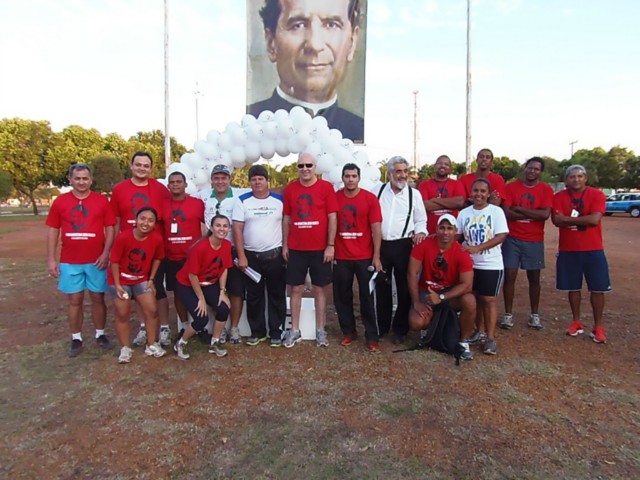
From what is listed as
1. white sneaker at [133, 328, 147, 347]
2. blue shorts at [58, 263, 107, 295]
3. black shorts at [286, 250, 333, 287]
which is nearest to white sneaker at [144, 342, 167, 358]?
white sneaker at [133, 328, 147, 347]

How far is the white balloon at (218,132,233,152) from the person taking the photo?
7.06m

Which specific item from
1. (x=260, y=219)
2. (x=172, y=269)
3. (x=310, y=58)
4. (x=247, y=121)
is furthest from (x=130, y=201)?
(x=310, y=58)

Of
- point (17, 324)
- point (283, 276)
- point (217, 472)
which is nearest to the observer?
point (217, 472)

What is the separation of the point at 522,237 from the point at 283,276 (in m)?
2.90

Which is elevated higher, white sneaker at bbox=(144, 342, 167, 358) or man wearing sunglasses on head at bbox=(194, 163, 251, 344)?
man wearing sunglasses on head at bbox=(194, 163, 251, 344)

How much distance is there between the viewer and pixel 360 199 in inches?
175

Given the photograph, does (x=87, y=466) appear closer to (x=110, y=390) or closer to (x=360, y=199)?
(x=110, y=390)

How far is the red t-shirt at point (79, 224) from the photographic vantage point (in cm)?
429

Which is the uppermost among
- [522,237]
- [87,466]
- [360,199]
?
[360,199]

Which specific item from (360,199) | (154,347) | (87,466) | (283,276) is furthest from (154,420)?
(360,199)

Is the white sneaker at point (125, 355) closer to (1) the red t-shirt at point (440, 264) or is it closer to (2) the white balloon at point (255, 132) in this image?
(1) the red t-shirt at point (440, 264)

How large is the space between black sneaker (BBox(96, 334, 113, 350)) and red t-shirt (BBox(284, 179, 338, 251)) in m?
2.30

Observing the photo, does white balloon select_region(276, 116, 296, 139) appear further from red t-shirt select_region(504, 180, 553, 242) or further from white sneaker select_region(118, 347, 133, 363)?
white sneaker select_region(118, 347, 133, 363)

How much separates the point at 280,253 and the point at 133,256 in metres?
1.46
